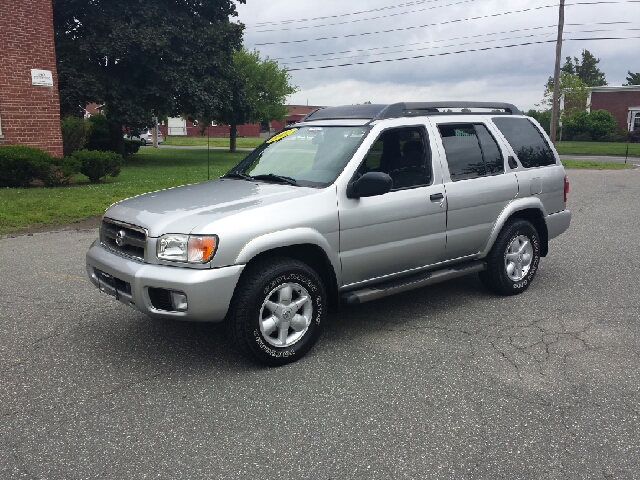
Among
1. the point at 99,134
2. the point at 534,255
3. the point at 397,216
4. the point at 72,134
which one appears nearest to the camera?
the point at 397,216

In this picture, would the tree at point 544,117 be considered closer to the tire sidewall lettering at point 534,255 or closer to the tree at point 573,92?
the tree at point 573,92

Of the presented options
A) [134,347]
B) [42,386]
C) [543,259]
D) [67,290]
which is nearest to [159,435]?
[42,386]

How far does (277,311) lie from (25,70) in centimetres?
1475

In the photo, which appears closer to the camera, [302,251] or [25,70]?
[302,251]

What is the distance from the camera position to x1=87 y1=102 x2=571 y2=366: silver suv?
4.11m

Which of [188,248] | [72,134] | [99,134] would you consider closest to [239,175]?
[188,248]

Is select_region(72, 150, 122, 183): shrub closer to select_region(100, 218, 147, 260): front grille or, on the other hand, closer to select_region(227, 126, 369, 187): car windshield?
select_region(227, 126, 369, 187): car windshield

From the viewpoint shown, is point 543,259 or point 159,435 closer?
point 159,435

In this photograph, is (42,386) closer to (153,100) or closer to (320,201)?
(320,201)

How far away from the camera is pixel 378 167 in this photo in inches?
203

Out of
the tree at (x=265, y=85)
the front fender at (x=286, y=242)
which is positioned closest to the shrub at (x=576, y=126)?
the tree at (x=265, y=85)

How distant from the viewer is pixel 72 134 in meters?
22.1

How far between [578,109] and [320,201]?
59.5 m

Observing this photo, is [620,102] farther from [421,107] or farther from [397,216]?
[397,216]
